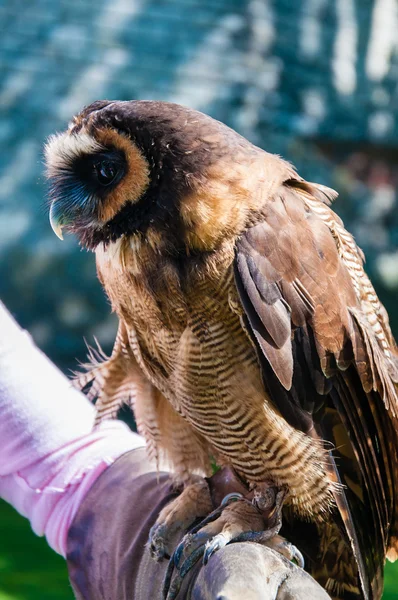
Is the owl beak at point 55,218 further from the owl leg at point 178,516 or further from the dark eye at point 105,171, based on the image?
the owl leg at point 178,516

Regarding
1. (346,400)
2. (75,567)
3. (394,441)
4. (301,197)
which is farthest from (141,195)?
(75,567)

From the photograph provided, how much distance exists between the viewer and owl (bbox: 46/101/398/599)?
6.64 feet

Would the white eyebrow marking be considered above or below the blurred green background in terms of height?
above

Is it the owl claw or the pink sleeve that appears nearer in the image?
the owl claw

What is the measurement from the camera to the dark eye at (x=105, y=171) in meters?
2.09

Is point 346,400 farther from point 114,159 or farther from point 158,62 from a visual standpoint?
point 158,62

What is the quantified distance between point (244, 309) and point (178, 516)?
0.70 meters

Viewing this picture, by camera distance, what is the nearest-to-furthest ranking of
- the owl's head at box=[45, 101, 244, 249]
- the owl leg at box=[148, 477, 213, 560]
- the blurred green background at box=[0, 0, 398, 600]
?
the owl's head at box=[45, 101, 244, 249]
the owl leg at box=[148, 477, 213, 560]
the blurred green background at box=[0, 0, 398, 600]

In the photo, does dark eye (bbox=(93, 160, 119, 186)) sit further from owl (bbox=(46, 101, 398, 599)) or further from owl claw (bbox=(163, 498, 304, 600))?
owl claw (bbox=(163, 498, 304, 600))

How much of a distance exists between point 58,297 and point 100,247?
4025mm

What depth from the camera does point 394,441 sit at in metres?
2.22

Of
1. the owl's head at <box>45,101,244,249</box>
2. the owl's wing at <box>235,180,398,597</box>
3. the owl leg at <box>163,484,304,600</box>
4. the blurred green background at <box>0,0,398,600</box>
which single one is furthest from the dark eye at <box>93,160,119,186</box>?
the blurred green background at <box>0,0,398,600</box>

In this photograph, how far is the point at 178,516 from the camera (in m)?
2.34

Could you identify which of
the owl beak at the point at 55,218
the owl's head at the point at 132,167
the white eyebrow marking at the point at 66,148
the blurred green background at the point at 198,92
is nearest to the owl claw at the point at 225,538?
the owl's head at the point at 132,167
